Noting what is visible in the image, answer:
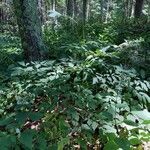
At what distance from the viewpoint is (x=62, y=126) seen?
127 inches

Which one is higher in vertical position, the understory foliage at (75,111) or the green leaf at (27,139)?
the green leaf at (27,139)

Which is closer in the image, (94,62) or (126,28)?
(94,62)

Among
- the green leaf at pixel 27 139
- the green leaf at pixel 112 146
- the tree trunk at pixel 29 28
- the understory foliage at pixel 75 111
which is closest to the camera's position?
the green leaf at pixel 27 139

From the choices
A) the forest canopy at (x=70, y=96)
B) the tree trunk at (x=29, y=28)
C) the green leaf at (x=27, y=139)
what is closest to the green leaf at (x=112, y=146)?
the forest canopy at (x=70, y=96)

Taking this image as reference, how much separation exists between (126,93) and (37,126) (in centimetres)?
125

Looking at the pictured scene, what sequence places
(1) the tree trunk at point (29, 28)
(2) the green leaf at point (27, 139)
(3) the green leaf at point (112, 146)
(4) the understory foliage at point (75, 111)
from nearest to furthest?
(2) the green leaf at point (27, 139) → (4) the understory foliage at point (75, 111) → (3) the green leaf at point (112, 146) → (1) the tree trunk at point (29, 28)

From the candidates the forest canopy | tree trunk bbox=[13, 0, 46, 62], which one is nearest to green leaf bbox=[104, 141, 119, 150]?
the forest canopy

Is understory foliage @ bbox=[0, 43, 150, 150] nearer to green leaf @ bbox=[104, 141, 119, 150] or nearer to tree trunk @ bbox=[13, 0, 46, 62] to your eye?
green leaf @ bbox=[104, 141, 119, 150]

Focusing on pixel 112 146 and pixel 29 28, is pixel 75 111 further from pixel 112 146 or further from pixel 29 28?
pixel 29 28

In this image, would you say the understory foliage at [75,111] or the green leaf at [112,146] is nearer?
the understory foliage at [75,111]

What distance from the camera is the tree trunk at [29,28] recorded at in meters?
6.09

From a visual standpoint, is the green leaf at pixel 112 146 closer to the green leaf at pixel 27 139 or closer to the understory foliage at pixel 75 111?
the understory foliage at pixel 75 111

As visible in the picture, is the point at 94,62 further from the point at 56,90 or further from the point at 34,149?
the point at 34,149

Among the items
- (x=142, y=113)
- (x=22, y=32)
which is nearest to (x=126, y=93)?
(x=142, y=113)
